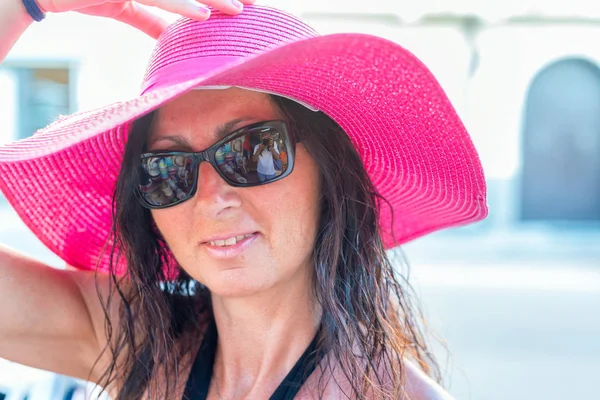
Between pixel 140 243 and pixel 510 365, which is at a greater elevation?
pixel 140 243

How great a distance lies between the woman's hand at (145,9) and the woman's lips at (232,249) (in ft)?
1.46

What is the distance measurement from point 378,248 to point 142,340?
615mm

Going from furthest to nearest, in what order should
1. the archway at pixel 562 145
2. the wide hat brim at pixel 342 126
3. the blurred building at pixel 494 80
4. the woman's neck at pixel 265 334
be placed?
the archway at pixel 562 145, the blurred building at pixel 494 80, the woman's neck at pixel 265 334, the wide hat brim at pixel 342 126

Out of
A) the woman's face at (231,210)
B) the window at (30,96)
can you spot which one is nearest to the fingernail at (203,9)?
the woman's face at (231,210)

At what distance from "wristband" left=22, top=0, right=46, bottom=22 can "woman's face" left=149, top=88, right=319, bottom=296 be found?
0.33 metres

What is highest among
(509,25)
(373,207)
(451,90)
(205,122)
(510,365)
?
(509,25)

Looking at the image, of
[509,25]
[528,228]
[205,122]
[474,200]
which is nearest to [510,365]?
[474,200]

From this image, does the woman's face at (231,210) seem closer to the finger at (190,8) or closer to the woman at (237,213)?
the woman at (237,213)

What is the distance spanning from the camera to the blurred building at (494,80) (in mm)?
9219

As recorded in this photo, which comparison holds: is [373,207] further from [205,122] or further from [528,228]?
[528,228]

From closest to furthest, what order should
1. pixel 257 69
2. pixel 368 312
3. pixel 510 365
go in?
1. pixel 257 69
2. pixel 368 312
3. pixel 510 365

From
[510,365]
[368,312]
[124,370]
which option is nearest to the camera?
[368,312]

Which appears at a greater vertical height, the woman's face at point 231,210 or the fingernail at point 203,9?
the fingernail at point 203,9

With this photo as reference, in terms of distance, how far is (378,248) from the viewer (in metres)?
1.43
